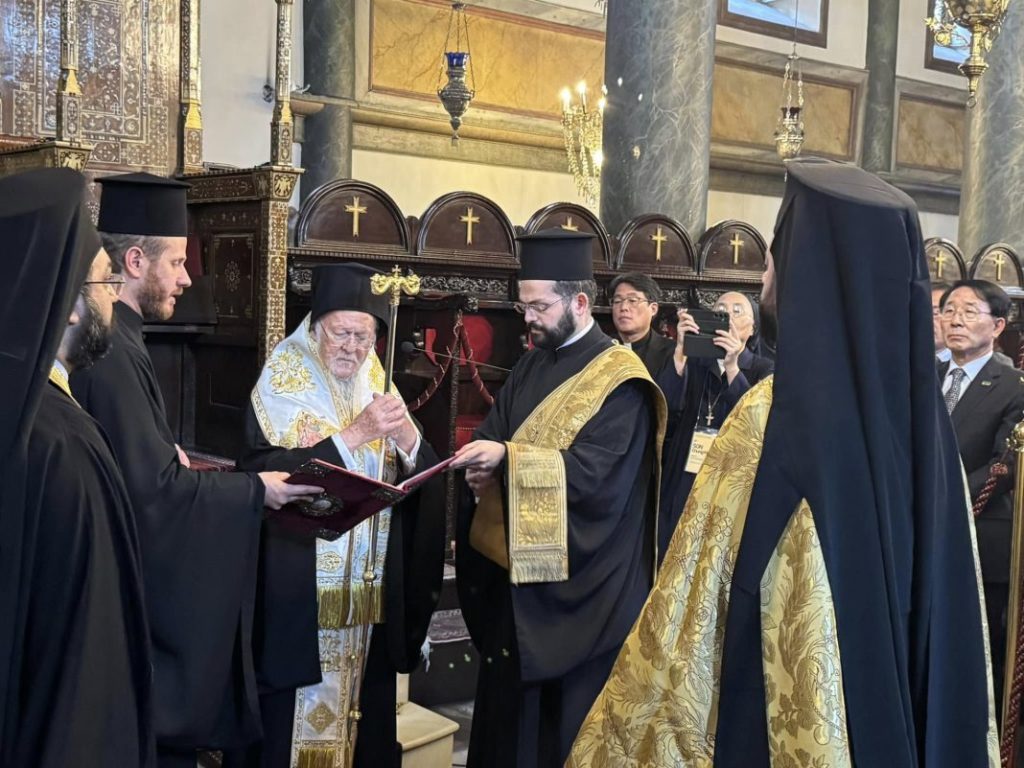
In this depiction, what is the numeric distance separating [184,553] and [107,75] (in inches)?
168

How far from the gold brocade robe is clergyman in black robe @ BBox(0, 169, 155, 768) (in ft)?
3.07

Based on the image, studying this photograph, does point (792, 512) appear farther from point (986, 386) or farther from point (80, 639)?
point (986, 386)

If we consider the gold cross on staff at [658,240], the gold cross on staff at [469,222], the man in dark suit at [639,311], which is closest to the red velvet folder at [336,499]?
the man in dark suit at [639,311]

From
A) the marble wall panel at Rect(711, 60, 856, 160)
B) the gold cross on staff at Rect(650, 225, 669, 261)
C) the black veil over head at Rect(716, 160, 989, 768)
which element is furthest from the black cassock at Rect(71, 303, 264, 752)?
the marble wall panel at Rect(711, 60, 856, 160)

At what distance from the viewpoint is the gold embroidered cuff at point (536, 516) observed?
350 cm

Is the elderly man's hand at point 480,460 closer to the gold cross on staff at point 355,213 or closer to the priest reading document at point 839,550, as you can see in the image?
the priest reading document at point 839,550

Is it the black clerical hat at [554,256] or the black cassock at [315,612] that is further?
the black clerical hat at [554,256]

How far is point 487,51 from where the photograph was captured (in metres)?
11.9

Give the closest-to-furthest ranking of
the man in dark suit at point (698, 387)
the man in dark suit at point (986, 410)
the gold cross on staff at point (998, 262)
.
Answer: the man in dark suit at point (986, 410) < the man in dark suit at point (698, 387) < the gold cross on staff at point (998, 262)

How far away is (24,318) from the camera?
1.85 metres

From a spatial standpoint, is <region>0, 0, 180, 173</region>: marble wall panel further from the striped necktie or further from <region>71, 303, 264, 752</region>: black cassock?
the striped necktie

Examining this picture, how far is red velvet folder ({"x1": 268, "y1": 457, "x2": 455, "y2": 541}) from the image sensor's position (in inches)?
116

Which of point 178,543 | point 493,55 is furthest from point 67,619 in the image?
point 493,55

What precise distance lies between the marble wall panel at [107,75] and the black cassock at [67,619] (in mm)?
4544
